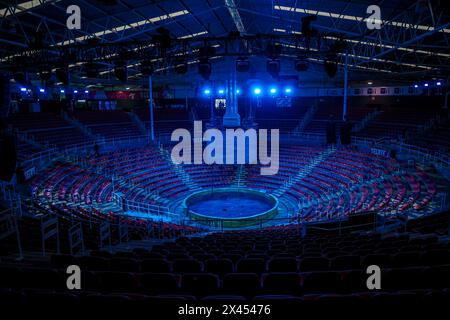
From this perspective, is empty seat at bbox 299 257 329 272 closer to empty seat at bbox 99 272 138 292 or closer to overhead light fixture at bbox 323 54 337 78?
empty seat at bbox 99 272 138 292

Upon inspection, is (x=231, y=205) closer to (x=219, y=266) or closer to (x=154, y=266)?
(x=219, y=266)

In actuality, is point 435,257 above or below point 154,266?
above

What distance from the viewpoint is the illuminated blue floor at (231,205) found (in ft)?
69.6

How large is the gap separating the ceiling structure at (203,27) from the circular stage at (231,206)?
10252mm

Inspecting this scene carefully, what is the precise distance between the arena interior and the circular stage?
16cm

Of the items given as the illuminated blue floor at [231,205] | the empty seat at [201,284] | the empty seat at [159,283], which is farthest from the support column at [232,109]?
the empty seat at [159,283]

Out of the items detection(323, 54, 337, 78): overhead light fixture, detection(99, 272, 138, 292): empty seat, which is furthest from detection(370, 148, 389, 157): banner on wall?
detection(99, 272, 138, 292): empty seat

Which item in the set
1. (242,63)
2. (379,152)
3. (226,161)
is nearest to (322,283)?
(242,63)

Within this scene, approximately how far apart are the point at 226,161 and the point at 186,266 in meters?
23.6

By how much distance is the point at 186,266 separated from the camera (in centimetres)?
560

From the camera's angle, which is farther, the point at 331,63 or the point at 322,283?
the point at 331,63

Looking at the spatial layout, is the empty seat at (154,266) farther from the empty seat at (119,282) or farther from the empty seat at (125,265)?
the empty seat at (119,282)
